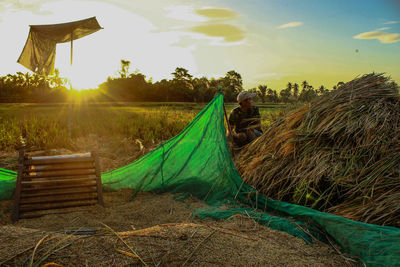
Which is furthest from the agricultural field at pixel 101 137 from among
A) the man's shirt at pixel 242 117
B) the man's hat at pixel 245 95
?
the man's hat at pixel 245 95

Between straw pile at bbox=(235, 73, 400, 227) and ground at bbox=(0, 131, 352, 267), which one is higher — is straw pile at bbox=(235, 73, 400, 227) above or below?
above

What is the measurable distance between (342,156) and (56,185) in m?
3.03

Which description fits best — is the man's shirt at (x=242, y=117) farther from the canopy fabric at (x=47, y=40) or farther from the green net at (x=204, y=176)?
the canopy fabric at (x=47, y=40)

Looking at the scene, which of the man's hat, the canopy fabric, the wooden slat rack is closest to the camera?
the wooden slat rack

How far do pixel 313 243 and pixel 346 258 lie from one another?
10.0 inches

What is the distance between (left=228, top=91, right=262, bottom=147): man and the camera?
450 cm

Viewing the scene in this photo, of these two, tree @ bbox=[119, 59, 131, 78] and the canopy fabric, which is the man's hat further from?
tree @ bbox=[119, 59, 131, 78]

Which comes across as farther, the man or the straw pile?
the man

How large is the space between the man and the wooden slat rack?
2.08 meters

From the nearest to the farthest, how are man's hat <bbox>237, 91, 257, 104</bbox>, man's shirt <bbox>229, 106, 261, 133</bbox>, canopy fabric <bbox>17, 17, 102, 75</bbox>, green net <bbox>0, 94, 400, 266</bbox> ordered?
green net <bbox>0, 94, 400, 266</bbox> < man's hat <bbox>237, 91, 257, 104</bbox> < man's shirt <bbox>229, 106, 261, 133</bbox> < canopy fabric <bbox>17, 17, 102, 75</bbox>

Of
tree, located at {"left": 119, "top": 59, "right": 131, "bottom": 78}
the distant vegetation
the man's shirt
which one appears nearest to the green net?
the man's shirt

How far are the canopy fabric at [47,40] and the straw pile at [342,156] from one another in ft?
17.0

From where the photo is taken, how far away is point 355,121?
315cm

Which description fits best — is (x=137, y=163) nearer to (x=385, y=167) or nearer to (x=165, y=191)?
(x=165, y=191)
